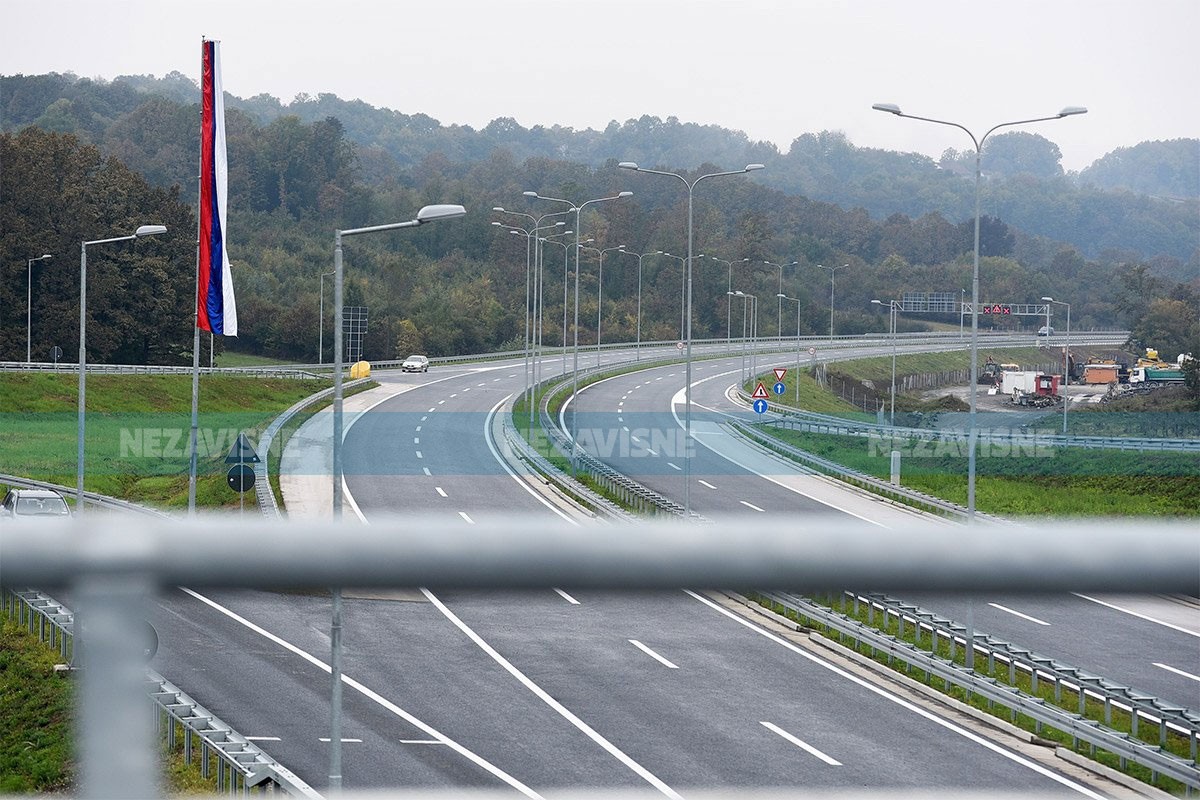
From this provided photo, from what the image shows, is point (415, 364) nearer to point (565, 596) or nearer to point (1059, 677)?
point (1059, 677)

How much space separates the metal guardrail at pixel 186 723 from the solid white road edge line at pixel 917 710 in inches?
33.6

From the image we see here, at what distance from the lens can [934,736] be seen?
6066 millimetres

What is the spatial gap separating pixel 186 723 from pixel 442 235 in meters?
118

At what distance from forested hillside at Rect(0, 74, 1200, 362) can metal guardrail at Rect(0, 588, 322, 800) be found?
226ft

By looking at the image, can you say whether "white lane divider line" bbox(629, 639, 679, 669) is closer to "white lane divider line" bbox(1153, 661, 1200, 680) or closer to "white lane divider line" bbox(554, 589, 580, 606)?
"white lane divider line" bbox(1153, 661, 1200, 680)

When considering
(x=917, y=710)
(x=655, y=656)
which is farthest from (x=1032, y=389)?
(x=655, y=656)

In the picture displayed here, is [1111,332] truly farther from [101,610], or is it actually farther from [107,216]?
[101,610]

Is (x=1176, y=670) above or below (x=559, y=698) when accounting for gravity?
above

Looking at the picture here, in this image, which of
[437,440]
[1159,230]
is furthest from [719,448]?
[1159,230]

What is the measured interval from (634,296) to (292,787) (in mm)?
117358

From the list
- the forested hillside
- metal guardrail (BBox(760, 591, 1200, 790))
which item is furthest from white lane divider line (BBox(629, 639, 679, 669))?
the forested hillside

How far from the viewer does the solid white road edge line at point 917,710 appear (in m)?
3.29

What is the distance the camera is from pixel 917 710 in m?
7.76

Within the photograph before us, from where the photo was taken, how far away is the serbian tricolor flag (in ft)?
88.3
